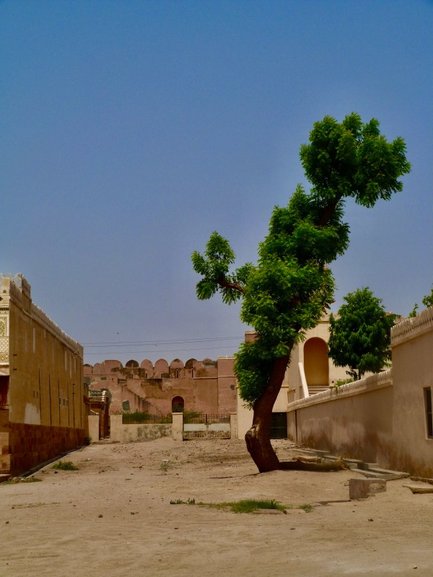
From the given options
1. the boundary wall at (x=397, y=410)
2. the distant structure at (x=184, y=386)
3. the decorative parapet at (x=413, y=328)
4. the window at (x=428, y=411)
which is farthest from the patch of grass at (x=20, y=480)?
the distant structure at (x=184, y=386)

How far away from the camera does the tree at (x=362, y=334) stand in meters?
37.0

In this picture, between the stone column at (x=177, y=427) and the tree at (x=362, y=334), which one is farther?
the stone column at (x=177, y=427)

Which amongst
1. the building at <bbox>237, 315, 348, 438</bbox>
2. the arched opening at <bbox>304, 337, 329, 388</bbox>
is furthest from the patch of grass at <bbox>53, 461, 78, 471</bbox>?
the arched opening at <bbox>304, 337, 329, 388</bbox>

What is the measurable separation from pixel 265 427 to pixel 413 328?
20.9 feet

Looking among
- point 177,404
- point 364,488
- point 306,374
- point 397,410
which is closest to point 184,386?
point 177,404

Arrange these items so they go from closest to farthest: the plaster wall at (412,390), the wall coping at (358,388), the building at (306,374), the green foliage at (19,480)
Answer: the plaster wall at (412,390), the wall coping at (358,388), the green foliage at (19,480), the building at (306,374)

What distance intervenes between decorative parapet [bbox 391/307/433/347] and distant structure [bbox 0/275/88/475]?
35.0 ft

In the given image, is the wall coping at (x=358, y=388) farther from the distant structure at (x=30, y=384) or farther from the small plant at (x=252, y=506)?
the distant structure at (x=30, y=384)

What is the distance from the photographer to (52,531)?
1030 cm

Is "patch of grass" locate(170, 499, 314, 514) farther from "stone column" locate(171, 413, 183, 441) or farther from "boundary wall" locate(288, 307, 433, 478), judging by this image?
"stone column" locate(171, 413, 183, 441)

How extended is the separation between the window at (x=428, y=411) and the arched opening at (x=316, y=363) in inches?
1244

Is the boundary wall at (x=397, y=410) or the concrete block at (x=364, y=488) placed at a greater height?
the boundary wall at (x=397, y=410)

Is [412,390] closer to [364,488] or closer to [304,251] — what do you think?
[364,488]

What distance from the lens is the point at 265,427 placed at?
20.5 meters
